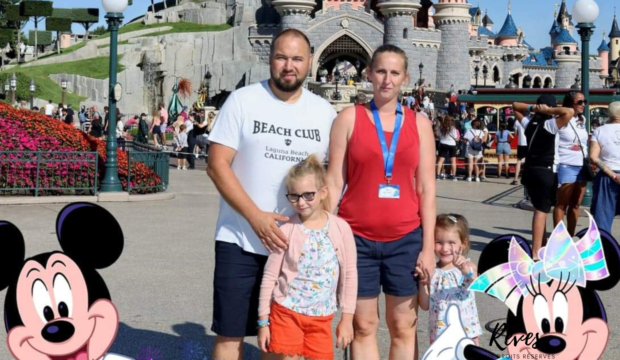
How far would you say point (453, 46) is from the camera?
60.2 m

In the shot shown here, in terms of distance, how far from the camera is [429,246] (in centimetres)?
445

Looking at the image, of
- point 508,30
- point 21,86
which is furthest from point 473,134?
point 508,30

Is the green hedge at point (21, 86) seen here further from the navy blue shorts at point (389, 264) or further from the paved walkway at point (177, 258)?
the navy blue shorts at point (389, 264)

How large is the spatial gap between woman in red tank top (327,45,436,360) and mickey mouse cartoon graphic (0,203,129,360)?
1.18 m

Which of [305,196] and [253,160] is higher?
[253,160]

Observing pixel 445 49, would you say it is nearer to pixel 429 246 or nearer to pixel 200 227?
pixel 200 227

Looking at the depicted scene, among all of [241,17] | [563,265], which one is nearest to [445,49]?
[241,17]

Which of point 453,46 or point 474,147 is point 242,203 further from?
point 453,46

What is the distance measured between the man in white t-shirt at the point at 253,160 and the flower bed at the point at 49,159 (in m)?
9.30

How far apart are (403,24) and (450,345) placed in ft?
183

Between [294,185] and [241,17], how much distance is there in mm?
64060

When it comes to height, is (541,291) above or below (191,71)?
below

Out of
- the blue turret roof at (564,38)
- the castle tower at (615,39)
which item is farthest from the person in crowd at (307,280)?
the castle tower at (615,39)

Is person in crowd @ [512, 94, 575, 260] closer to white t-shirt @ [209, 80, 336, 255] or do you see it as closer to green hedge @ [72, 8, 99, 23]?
white t-shirt @ [209, 80, 336, 255]
